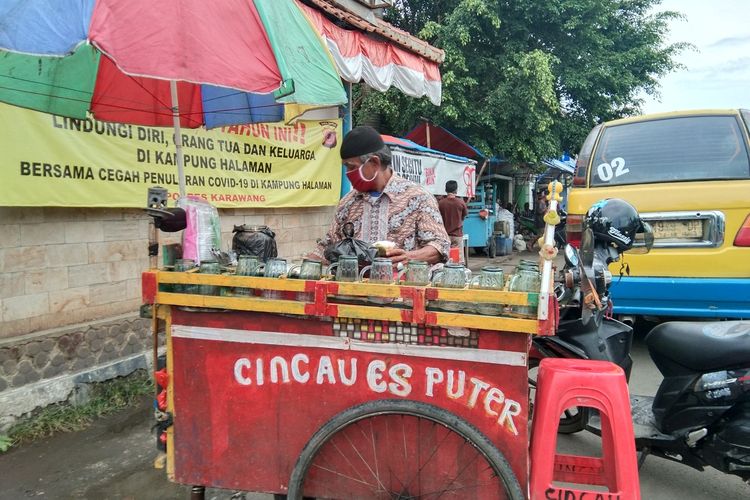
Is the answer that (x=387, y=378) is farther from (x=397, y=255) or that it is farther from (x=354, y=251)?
(x=397, y=255)

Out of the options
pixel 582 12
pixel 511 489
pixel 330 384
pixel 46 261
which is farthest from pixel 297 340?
pixel 582 12

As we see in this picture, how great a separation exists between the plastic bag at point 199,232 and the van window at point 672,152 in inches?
124

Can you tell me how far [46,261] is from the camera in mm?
3455

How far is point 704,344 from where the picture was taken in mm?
2301

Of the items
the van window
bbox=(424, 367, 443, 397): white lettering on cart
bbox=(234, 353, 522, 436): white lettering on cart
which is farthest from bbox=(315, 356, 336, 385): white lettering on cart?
the van window

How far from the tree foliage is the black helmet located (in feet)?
27.0

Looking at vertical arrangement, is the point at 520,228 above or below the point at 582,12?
below

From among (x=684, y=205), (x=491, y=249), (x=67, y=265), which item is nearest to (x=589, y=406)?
(x=684, y=205)

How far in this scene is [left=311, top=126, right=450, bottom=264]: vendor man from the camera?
2482mm

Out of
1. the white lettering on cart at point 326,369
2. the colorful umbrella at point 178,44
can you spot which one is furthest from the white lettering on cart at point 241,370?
the colorful umbrella at point 178,44

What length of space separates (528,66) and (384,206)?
337 inches

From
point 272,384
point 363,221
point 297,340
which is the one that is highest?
point 363,221

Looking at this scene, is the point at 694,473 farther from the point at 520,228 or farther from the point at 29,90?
the point at 520,228

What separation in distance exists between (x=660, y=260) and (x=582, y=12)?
9304 mm
